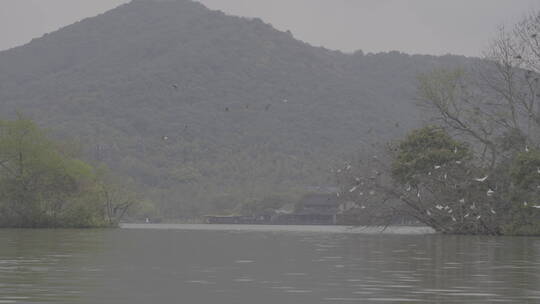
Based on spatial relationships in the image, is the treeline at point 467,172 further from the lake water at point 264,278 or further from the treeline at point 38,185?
the lake water at point 264,278

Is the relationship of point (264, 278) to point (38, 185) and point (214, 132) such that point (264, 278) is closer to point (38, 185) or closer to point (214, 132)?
point (38, 185)

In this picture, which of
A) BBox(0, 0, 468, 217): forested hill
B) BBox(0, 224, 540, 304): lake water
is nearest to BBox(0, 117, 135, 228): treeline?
BBox(0, 224, 540, 304): lake water

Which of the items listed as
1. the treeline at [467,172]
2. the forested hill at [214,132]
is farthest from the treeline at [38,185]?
the forested hill at [214,132]

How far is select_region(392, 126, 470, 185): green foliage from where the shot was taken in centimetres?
5847

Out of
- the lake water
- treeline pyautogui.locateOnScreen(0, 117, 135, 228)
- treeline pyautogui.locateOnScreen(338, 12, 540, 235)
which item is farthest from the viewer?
treeline pyautogui.locateOnScreen(0, 117, 135, 228)

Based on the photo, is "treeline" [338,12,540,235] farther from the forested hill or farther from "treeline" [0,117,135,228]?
the forested hill

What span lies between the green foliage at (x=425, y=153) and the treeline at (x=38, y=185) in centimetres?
2713

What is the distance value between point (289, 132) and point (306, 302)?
16295 centimetres

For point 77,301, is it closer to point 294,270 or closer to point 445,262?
point 294,270

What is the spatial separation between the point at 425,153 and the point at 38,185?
30.8 meters

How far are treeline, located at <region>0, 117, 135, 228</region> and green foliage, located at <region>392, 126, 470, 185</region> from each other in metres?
27.1

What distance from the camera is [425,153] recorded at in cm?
5881

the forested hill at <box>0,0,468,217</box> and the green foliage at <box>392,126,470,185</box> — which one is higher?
the forested hill at <box>0,0,468,217</box>

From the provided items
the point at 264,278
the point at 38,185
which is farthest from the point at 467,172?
the point at 264,278
